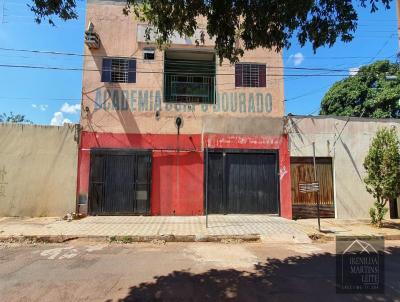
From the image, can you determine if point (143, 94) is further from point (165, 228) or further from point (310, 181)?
point (310, 181)

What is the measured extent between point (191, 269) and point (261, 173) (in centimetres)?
799

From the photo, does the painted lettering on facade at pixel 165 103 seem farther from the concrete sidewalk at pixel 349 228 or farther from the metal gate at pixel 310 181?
the concrete sidewalk at pixel 349 228

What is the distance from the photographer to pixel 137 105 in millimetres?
14102

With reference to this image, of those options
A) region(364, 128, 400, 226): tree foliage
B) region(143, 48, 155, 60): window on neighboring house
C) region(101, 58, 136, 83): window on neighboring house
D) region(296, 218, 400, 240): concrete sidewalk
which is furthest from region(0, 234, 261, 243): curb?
region(143, 48, 155, 60): window on neighboring house

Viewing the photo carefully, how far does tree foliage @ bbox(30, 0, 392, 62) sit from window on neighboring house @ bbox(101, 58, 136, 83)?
24.7ft

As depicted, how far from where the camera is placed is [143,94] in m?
14.2

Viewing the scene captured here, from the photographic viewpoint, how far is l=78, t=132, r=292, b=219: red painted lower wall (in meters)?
13.8

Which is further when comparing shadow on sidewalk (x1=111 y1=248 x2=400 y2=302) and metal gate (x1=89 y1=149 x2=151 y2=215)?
metal gate (x1=89 y1=149 x2=151 y2=215)

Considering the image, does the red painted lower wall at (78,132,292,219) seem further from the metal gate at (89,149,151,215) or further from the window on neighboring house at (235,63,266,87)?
the window on neighboring house at (235,63,266,87)

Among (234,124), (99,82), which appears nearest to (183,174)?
(234,124)

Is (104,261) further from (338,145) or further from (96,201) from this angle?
(338,145)

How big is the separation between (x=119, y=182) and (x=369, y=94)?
63.1 feet

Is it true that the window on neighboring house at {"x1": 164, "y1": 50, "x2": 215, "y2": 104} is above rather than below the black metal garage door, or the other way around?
above

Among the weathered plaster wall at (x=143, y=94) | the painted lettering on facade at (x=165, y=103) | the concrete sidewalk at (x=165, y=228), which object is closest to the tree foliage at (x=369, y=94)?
the weathered plaster wall at (x=143, y=94)
